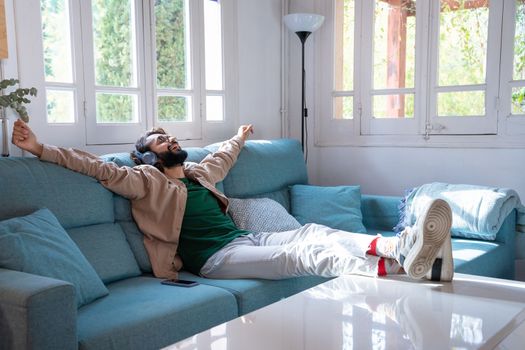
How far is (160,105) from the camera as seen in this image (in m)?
3.13

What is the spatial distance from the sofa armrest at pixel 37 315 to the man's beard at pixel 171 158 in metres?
1.15

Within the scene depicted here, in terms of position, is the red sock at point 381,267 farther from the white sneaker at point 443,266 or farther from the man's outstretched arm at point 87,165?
the man's outstretched arm at point 87,165

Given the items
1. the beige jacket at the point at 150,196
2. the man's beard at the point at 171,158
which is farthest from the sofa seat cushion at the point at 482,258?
the man's beard at the point at 171,158

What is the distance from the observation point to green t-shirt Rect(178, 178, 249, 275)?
238cm

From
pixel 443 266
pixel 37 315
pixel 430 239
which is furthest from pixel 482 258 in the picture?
pixel 37 315

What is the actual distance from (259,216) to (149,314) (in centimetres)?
114

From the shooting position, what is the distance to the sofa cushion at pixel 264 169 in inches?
118

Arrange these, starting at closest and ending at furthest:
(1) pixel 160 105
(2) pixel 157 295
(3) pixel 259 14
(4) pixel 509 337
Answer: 1. (4) pixel 509 337
2. (2) pixel 157 295
3. (1) pixel 160 105
4. (3) pixel 259 14

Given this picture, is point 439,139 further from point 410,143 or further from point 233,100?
point 233,100

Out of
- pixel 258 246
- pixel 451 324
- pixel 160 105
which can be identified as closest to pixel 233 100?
pixel 160 105

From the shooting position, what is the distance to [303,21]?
351cm

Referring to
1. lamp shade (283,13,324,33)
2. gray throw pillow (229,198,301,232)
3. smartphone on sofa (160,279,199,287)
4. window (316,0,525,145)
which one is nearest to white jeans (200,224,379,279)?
smartphone on sofa (160,279,199,287)

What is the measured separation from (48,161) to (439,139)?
234 centimetres

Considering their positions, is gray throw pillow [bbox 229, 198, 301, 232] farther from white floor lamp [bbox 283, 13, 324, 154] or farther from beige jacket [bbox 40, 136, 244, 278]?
white floor lamp [bbox 283, 13, 324, 154]
